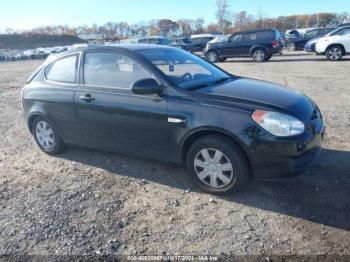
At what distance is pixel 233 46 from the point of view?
20.2 m

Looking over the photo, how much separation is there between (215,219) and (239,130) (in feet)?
3.11

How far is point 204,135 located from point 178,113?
39 cm

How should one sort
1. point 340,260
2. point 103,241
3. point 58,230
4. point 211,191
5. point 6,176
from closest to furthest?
point 340,260
point 103,241
point 58,230
point 211,191
point 6,176

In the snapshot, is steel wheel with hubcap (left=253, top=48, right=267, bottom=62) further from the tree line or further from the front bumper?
the tree line

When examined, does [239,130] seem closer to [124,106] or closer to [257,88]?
[257,88]

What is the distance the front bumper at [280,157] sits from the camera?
3480 millimetres

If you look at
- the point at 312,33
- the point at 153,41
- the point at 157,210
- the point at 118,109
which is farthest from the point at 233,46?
the point at 157,210

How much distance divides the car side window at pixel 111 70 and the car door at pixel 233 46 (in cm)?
1647

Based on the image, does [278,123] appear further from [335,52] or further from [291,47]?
[291,47]

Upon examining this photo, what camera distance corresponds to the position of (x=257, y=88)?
4277 millimetres

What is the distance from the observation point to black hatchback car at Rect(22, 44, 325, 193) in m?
3.56

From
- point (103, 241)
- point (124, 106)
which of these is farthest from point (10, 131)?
point (103, 241)

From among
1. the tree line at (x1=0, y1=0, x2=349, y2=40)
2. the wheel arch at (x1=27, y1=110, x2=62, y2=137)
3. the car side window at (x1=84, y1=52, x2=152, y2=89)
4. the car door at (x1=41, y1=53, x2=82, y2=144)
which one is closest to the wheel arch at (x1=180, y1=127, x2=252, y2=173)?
the car side window at (x1=84, y1=52, x2=152, y2=89)

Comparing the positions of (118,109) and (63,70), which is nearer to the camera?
(118,109)
